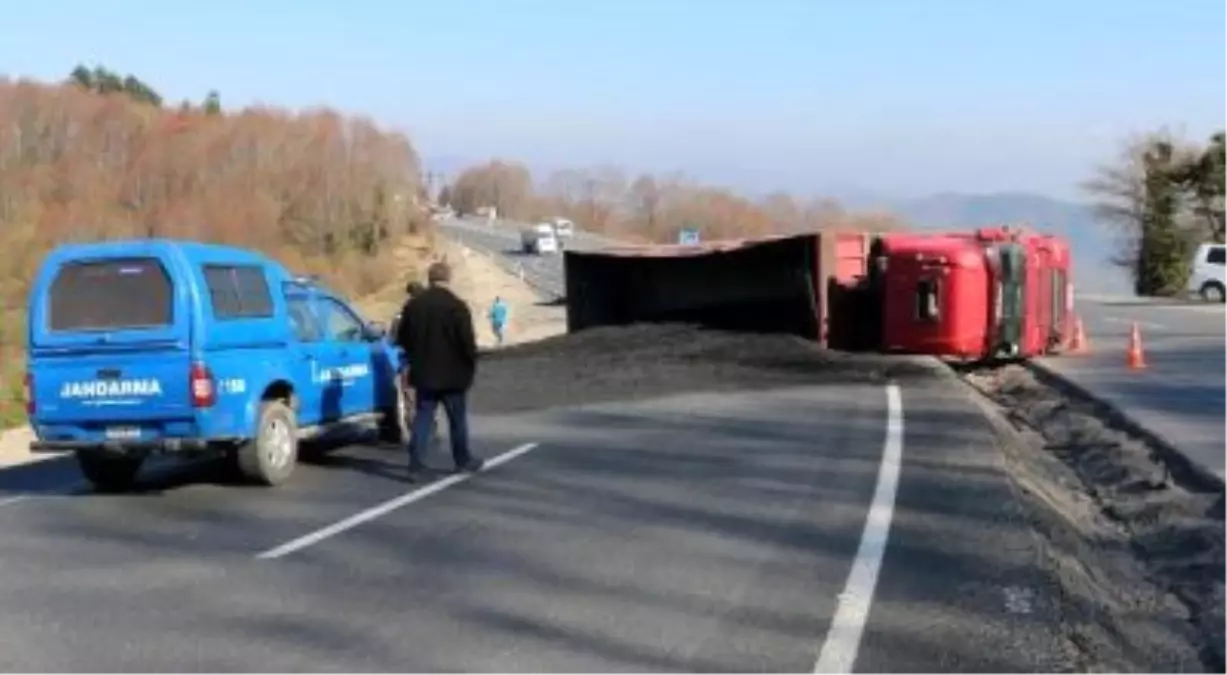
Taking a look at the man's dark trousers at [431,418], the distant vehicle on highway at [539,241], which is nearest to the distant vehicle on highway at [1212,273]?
the man's dark trousers at [431,418]

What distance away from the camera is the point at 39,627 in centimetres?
821

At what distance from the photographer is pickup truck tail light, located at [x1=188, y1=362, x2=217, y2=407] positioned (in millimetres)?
12719

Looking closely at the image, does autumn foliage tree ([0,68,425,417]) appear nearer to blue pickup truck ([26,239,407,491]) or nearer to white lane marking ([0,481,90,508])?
white lane marking ([0,481,90,508])

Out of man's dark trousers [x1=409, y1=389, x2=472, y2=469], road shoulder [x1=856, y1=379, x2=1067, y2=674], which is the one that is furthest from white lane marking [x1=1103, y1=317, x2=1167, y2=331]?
man's dark trousers [x1=409, y1=389, x2=472, y2=469]

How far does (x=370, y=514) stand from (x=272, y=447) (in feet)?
6.89

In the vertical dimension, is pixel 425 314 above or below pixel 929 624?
above

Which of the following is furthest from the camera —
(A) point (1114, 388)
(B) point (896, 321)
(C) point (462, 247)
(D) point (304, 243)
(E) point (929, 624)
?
(C) point (462, 247)

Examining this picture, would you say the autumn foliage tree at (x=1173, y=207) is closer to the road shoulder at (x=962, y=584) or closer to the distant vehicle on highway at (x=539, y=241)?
the distant vehicle on highway at (x=539, y=241)

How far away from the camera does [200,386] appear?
12.7m

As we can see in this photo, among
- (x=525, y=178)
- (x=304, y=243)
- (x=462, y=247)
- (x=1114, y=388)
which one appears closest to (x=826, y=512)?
(x=1114, y=388)

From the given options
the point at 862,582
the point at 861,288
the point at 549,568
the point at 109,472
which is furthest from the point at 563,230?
the point at 862,582

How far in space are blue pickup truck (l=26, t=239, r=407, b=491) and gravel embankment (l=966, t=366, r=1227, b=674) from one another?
19.6 feet

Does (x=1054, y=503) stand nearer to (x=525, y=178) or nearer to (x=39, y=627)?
(x=39, y=627)

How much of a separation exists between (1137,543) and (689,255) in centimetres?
1670
